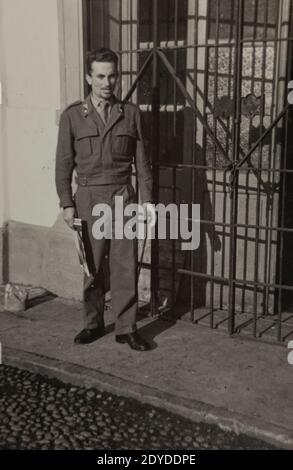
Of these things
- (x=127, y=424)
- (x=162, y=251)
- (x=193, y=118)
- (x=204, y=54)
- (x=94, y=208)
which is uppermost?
(x=204, y=54)

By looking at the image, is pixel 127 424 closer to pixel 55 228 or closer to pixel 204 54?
pixel 55 228

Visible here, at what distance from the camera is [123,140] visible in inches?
207

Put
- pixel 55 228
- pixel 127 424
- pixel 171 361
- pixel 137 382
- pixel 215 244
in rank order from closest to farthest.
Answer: pixel 127 424 → pixel 137 382 → pixel 171 361 → pixel 215 244 → pixel 55 228

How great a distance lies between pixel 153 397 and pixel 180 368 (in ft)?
1.69

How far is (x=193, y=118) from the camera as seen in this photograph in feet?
19.8

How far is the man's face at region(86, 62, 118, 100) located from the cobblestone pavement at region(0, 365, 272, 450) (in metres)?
2.16

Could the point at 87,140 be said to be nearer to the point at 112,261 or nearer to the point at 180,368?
Answer: the point at 112,261

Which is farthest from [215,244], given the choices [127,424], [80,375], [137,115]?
[127,424]

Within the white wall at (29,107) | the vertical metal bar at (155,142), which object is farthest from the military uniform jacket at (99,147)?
the white wall at (29,107)

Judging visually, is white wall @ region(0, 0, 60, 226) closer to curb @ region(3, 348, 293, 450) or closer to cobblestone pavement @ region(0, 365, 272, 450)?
curb @ region(3, 348, 293, 450)

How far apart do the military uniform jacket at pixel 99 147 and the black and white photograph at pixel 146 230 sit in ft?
0.04

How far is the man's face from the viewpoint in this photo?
4.97m

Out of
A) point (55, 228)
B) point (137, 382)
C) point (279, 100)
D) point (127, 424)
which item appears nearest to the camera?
point (127, 424)

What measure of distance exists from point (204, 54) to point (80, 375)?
9.64ft
